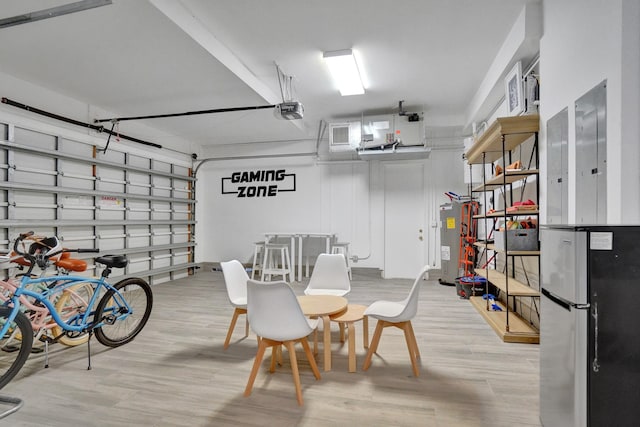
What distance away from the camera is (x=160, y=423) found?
201 cm

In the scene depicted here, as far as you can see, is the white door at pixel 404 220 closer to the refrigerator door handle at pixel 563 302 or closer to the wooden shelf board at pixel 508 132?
the wooden shelf board at pixel 508 132

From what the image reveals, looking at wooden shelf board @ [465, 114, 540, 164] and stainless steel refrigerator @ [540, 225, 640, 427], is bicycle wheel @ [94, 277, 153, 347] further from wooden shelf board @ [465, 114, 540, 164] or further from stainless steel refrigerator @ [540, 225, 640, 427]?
wooden shelf board @ [465, 114, 540, 164]

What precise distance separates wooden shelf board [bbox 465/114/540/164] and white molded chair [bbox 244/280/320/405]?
269cm

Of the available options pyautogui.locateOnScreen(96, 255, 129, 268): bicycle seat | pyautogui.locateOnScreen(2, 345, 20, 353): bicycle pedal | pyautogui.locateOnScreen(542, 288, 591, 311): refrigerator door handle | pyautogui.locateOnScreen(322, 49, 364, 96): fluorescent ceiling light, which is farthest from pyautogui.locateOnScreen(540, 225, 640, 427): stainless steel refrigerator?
pyautogui.locateOnScreen(2, 345, 20, 353): bicycle pedal

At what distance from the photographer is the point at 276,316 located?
2240 mm

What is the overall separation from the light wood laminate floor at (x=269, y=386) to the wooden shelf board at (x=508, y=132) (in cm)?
215

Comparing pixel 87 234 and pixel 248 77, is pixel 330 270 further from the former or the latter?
pixel 87 234

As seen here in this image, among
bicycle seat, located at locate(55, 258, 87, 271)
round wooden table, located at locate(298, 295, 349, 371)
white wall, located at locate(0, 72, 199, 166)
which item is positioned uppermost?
white wall, located at locate(0, 72, 199, 166)

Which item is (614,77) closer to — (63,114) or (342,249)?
(342,249)

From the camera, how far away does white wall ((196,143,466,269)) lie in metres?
6.75

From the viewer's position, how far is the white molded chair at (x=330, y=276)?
12.5 feet

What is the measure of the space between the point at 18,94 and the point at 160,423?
15.5 feet

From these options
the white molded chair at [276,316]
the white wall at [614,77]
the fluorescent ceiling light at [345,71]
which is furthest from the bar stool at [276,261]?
the white wall at [614,77]

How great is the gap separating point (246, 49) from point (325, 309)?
3.13 meters
